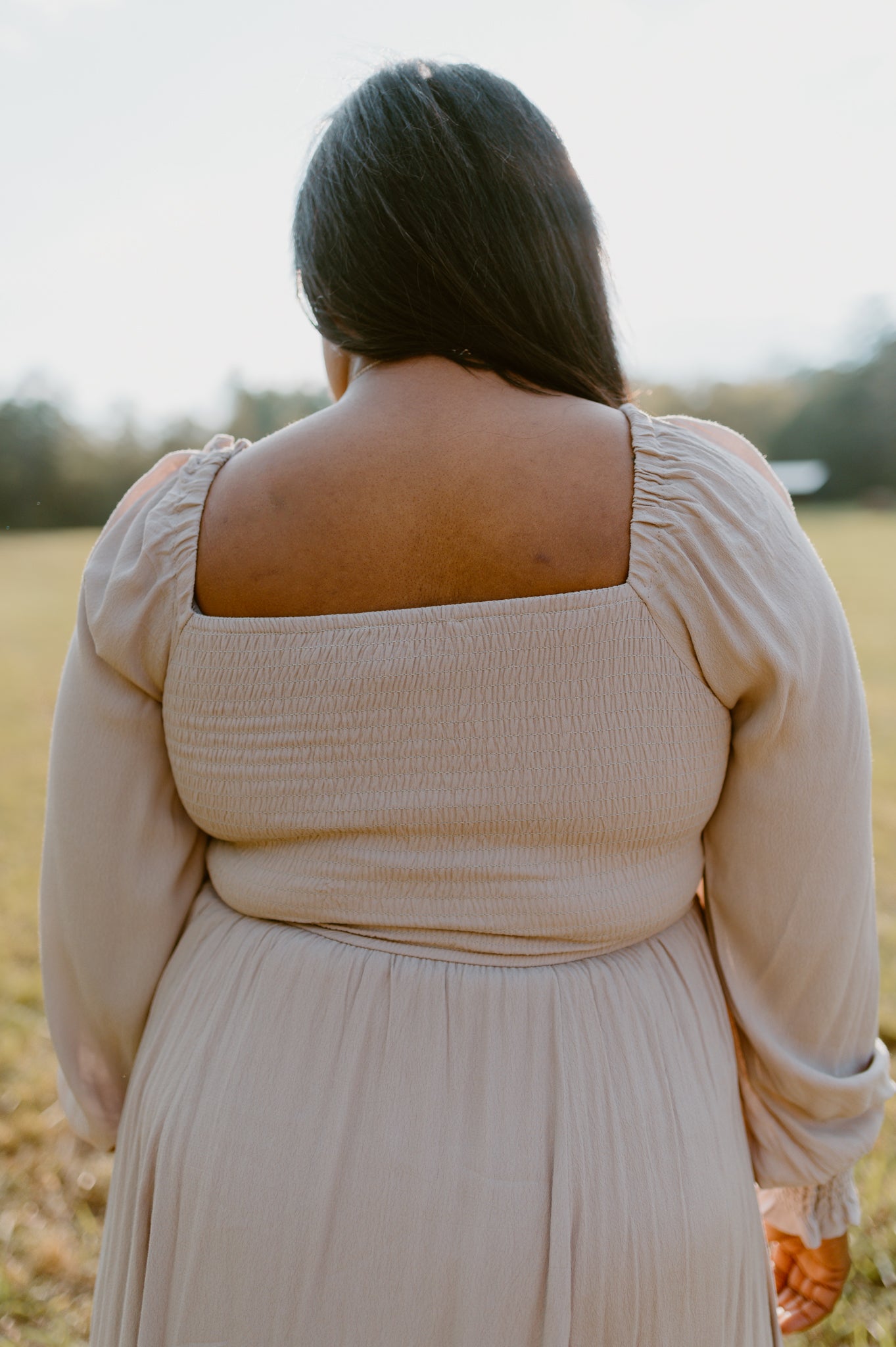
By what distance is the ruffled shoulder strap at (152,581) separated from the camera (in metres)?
1.06

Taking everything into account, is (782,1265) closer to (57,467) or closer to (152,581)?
(152,581)

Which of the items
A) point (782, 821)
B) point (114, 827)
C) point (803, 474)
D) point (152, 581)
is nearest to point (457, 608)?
point (152, 581)

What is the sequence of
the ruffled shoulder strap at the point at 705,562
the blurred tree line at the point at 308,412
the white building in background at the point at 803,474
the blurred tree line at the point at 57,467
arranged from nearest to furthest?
the ruffled shoulder strap at the point at 705,562 → the blurred tree line at the point at 57,467 → the blurred tree line at the point at 308,412 → the white building in background at the point at 803,474

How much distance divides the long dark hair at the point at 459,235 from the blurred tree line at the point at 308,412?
2209 cm

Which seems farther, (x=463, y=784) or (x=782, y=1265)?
(x=782, y=1265)

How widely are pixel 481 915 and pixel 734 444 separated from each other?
63 cm

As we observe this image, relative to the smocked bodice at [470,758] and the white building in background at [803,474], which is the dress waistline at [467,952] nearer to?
the smocked bodice at [470,758]

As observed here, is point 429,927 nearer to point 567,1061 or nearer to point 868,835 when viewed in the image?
point 567,1061

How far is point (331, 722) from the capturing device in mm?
1021

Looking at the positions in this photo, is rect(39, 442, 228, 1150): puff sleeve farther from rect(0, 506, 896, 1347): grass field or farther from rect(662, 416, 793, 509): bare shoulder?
rect(0, 506, 896, 1347): grass field

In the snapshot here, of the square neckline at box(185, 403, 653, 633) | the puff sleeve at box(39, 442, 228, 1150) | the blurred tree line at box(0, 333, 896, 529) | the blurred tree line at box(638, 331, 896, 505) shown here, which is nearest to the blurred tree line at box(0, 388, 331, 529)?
the blurred tree line at box(0, 333, 896, 529)

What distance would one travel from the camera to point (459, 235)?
105 centimetres

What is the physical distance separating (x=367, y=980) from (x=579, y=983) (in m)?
0.25

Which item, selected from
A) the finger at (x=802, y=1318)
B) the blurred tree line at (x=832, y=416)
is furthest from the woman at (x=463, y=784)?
the blurred tree line at (x=832, y=416)
